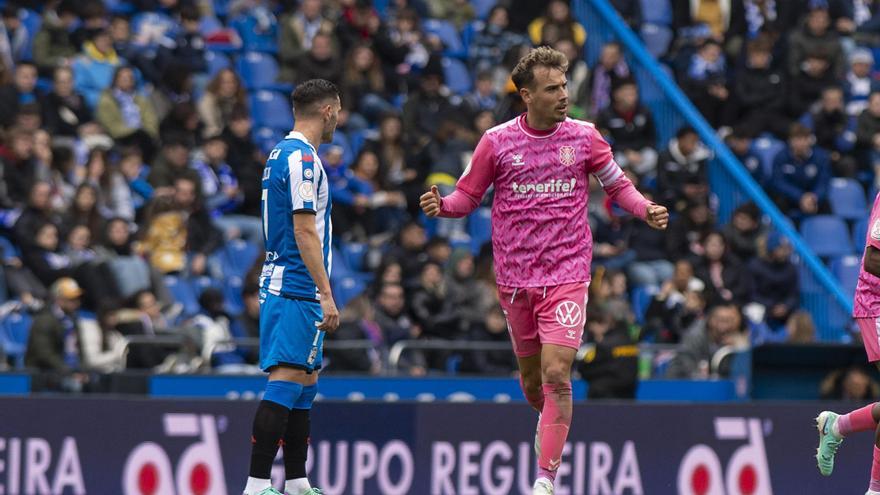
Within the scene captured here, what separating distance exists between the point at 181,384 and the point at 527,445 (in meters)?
3.89

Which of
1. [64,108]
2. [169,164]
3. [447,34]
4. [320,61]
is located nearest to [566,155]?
[169,164]

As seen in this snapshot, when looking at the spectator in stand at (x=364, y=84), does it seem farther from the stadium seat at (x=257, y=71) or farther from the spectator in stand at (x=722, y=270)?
the spectator in stand at (x=722, y=270)

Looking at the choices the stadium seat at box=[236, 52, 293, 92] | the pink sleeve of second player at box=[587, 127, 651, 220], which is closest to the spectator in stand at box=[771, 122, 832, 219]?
the stadium seat at box=[236, 52, 293, 92]

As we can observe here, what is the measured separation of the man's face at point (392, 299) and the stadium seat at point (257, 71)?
4461 mm

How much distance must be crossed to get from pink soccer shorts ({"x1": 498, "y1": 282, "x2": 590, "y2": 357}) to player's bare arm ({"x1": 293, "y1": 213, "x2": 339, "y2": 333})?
1166mm

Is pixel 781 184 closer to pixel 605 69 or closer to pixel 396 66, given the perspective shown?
pixel 605 69

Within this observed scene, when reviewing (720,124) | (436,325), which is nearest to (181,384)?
(436,325)

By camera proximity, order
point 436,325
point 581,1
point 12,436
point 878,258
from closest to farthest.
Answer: point 878,258, point 12,436, point 436,325, point 581,1

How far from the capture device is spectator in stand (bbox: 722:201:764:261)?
805 inches

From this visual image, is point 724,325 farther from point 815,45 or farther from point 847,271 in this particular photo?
point 815,45

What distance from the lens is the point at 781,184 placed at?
21.8 metres

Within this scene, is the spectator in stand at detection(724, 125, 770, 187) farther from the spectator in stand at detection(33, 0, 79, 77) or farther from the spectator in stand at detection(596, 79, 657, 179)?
the spectator in stand at detection(33, 0, 79, 77)

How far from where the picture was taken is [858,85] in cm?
2338

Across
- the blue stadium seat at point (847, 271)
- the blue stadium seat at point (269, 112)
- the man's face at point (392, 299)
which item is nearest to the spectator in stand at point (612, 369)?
the man's face at point (392, 299)
